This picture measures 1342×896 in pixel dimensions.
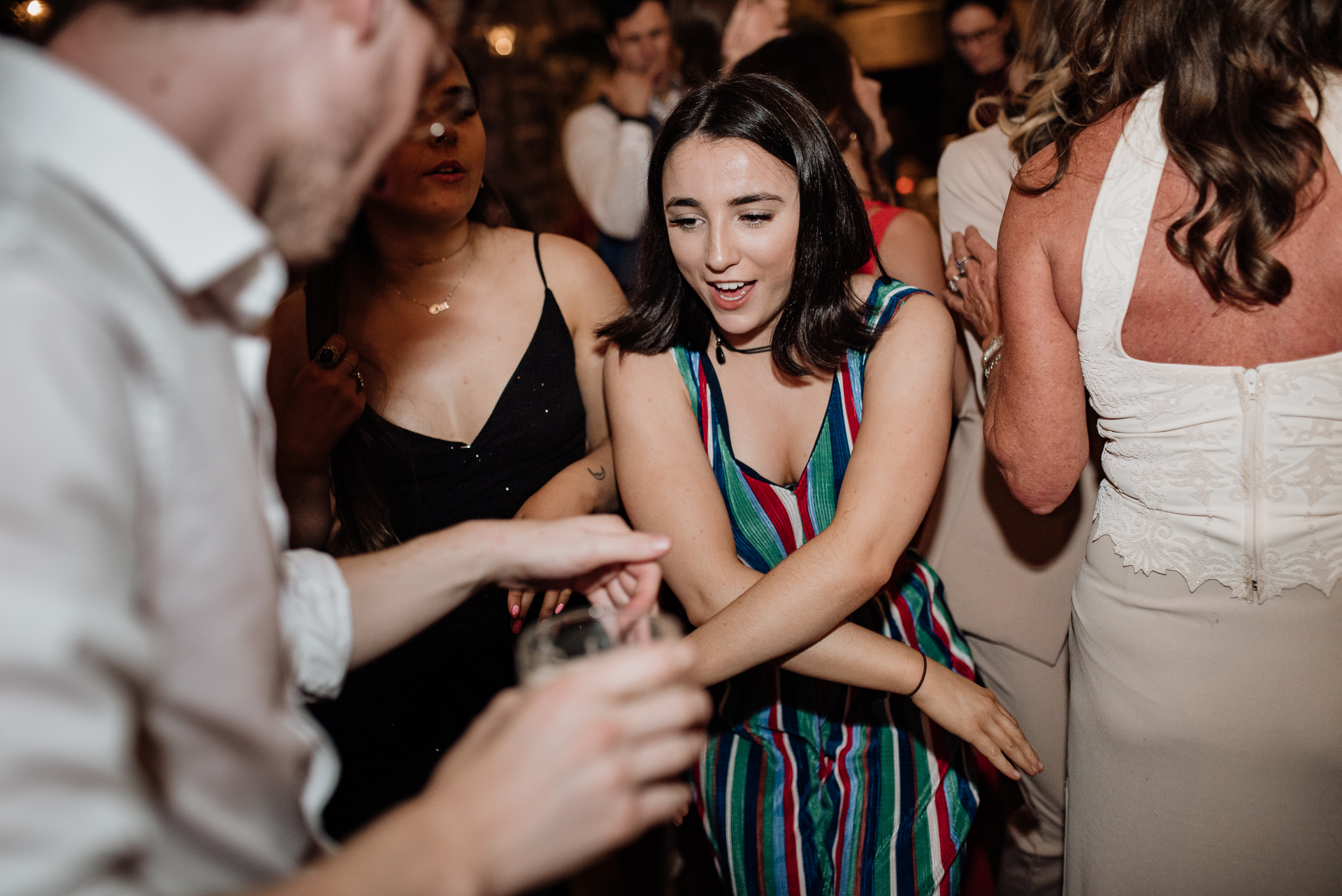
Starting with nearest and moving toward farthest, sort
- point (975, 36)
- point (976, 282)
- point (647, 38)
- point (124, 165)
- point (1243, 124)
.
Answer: point (124, 165)
point (1243, 124)
point (976, 282)
point (975, 36)
point (647, 38)

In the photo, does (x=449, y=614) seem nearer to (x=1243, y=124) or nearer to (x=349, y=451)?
(x=349, y=451)

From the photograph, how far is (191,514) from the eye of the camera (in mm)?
660

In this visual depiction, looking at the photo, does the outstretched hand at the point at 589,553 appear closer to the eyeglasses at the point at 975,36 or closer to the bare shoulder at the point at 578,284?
the bare shoulder at the point at 578,284

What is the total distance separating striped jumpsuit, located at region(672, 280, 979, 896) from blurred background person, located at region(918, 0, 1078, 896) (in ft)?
1.26

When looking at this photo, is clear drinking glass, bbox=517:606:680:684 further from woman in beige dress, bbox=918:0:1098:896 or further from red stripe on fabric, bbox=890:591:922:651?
woman in beige dress, bbox=918:0:1098:896

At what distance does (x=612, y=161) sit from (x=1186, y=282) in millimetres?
2594

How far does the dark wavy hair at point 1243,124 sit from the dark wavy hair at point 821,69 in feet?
3.81

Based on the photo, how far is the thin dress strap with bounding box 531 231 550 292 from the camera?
6.47ft

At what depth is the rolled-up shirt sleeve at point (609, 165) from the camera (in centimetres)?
336

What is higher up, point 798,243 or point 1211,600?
point 798,243

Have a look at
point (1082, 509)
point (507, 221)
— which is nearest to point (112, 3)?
point (507, 221)

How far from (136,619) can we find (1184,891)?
60.6 inches

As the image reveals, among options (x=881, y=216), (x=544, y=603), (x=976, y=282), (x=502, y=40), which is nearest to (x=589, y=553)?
(x=544, y=603)

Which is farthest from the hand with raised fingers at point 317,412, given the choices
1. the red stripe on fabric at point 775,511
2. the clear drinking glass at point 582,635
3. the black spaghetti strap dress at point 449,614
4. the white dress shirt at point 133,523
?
the clear drinking glass at point 582,635
